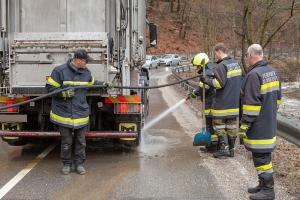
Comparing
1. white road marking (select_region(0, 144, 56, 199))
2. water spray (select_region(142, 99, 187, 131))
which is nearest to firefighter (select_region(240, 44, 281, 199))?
white road marking (select_region(0, 144, 56, 199))

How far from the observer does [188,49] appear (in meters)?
67.5

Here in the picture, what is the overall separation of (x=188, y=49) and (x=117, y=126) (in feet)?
197

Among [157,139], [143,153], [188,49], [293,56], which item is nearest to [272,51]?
[293,56]

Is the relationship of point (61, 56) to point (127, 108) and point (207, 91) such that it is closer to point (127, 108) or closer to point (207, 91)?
point (127, 108)

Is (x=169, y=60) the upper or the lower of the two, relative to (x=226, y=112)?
upper

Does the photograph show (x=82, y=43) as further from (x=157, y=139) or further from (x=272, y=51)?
(x=272, y=51)

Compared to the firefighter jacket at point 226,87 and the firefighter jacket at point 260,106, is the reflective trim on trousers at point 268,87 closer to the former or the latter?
the firefighter jacket at point 260,106

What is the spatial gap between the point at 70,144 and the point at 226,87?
271 centimetres

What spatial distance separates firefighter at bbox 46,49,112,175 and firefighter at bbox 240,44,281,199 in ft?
7.82

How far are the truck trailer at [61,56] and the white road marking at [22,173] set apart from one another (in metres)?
0.44

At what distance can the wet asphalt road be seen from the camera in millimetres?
6051

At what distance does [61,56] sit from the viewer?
7.52 m

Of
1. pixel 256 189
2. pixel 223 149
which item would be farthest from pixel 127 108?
pixel 256 189

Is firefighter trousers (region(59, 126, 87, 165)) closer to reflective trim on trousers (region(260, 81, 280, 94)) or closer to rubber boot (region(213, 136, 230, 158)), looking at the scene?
rubber boot (region(213, 136, 230, 158))
